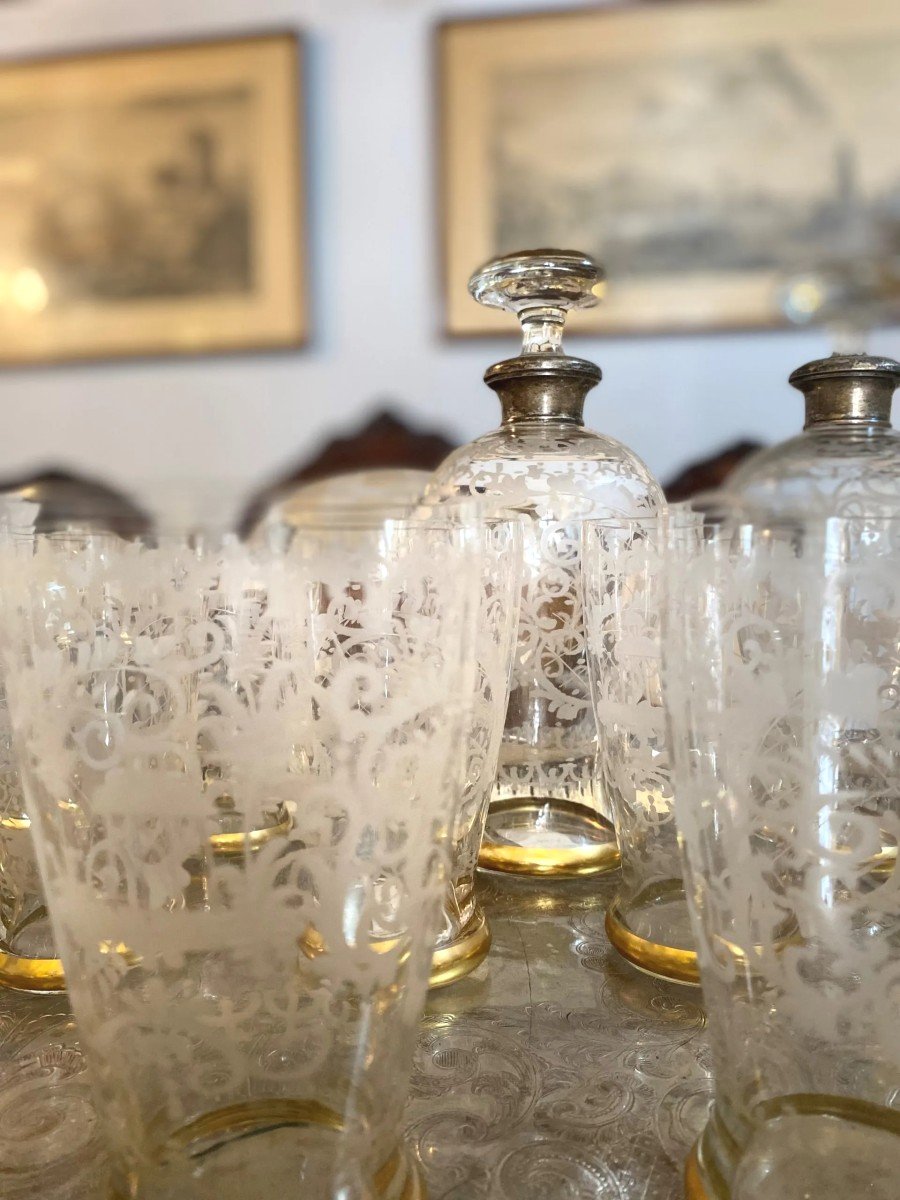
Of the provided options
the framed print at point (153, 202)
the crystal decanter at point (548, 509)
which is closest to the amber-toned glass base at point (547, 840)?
the crystal decanter at point (548, 509)

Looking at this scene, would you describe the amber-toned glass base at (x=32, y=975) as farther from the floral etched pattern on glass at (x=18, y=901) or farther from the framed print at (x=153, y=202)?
the framed print at (x=153, y=202)

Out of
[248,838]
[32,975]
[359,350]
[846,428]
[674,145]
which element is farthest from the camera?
[359,350]

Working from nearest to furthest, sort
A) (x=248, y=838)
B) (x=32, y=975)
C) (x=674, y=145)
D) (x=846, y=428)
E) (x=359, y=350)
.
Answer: (x=248, y=838)
(x=32, y=975)
(x=846, y=428)
(x=674, y=145)
(x=359, y=350)

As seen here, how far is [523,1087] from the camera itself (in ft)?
1.01

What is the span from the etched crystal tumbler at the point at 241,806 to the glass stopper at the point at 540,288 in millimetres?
291

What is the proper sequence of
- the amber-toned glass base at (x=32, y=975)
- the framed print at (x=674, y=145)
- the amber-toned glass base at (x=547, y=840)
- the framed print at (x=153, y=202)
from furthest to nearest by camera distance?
the framed print at (x=153, y=202), the framed print at (x=674, y=145), the amber-toned glass base at (x=547, y=840), the amber-toned glass base at (x=32, y=975)

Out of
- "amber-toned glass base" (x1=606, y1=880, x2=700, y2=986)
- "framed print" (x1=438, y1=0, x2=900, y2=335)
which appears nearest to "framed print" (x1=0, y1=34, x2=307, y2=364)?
"framed print" (x1=438, y1=0, x2=900, y2=335)

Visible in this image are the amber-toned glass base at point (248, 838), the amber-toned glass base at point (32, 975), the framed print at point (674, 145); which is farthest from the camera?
the framed print at point (674, 145)

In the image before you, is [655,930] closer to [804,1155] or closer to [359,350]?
[804,1155]

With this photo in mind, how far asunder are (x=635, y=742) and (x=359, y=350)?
1292 mm

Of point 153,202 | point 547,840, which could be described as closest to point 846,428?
point 547,840

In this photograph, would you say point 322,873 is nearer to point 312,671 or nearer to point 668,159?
point 312,671

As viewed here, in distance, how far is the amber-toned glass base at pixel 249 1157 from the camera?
0.83 feet

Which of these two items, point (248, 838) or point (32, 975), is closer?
point (248, 838)
